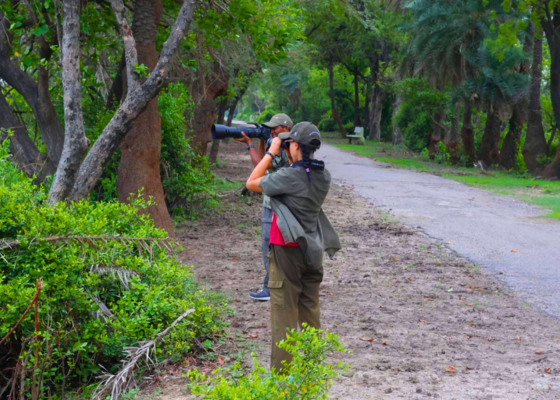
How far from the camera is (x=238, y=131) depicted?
20.1 feet

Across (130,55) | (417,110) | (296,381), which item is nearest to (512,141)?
(417,110)

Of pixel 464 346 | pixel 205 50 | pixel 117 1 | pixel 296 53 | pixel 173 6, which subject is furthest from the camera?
pixel 296 53

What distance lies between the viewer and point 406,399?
14.3 feet

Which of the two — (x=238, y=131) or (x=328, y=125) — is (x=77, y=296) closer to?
(x=238, y=131)

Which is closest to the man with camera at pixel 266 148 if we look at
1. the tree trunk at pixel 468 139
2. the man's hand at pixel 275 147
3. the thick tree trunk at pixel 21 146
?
the man's hand at pixel 275 147

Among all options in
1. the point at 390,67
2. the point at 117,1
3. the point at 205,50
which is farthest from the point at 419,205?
the point at 390,67

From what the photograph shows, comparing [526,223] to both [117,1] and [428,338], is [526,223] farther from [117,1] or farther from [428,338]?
[117,1]

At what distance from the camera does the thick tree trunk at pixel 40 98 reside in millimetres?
10117

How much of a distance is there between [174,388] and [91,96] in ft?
25.4

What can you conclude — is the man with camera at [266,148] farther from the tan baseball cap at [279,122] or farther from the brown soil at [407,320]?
the brown soil at [407,320]

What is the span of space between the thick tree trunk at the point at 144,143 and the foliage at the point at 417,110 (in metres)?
19.3

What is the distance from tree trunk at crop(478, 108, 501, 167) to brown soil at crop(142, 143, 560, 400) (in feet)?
52.0

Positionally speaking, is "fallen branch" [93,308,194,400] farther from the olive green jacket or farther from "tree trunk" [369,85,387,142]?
"tree trunk" [369,85,387,142]

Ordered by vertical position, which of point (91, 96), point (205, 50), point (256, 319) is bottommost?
point (256, 319)
